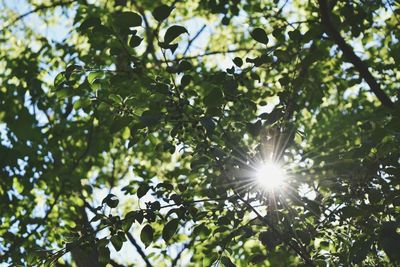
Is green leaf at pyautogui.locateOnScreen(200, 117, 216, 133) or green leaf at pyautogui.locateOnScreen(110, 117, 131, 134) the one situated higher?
green leaf at pyautogui.locateOnScreen(110, 117, 131, 134)

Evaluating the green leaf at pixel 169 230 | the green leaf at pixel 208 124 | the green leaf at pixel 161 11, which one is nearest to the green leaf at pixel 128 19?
the green leaf at pixel 161 11

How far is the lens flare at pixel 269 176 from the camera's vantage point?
8.55 feet

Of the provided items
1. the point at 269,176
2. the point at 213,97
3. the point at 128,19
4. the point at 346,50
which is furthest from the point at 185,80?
the point at 346,50

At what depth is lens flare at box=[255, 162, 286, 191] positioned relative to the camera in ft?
8.55

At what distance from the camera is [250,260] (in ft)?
9.43

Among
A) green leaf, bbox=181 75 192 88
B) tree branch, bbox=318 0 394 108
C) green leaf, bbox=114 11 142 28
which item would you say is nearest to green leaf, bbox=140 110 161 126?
green leaf, bbox=114 11 142 28

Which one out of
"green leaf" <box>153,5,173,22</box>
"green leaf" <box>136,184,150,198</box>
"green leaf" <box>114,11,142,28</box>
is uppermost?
"green leaf" <box>153,5,173,22</box>

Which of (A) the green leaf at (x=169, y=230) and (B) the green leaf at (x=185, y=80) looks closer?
(A) the green leaf at (x=169, y=230)

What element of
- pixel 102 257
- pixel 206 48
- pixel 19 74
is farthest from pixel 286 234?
pixel 206 48

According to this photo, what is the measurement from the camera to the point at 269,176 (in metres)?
2.60

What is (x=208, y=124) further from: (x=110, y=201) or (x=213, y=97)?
(x=110, y=201)

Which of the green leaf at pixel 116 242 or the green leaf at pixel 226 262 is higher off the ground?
the green leaf at pixel 116 242

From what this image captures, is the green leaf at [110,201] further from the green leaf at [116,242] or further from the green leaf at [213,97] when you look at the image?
the green leaf at [213,97]

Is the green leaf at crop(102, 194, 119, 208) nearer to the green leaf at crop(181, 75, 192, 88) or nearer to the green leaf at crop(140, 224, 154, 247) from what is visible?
the green leaf at crop(140, 224, 154, 247)
